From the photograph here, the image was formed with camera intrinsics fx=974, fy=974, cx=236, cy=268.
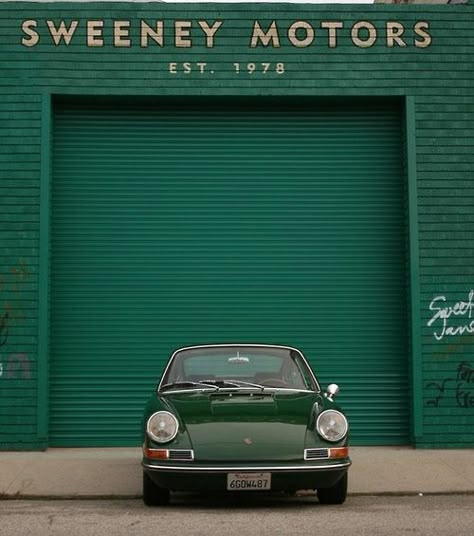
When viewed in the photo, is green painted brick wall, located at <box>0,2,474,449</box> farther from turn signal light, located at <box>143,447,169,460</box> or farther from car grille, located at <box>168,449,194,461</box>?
car grille, located at <box>168,449,194,461</box>

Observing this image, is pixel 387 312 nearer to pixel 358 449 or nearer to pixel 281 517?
pixel 358 449

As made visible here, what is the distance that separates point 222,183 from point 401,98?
8.80ft

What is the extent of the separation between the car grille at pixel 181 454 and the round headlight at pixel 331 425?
3.59 feet

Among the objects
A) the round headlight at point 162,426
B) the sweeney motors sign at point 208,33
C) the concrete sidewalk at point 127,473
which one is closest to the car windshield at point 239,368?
the round headlight at point 162,426

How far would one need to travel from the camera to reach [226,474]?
306 inches

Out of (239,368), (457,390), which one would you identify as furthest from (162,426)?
(457,390)

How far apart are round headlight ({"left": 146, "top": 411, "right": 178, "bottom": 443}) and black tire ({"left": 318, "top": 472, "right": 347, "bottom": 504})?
142 centimetres

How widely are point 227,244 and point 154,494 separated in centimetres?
532

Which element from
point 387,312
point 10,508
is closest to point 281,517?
point 10,508

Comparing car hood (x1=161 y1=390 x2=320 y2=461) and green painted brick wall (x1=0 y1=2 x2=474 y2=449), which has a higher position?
green painted brick wall (x1=0 y1=2 x2=474 y2=449)

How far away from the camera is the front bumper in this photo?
306 inches

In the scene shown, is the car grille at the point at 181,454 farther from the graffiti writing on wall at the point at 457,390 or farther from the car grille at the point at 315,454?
the graffiti writing on wall at the point at 457,390

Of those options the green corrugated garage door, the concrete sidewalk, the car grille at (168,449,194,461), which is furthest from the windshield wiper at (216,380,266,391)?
the green corrugated garage door

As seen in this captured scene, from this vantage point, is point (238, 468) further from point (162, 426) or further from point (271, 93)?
point (271, 93)
